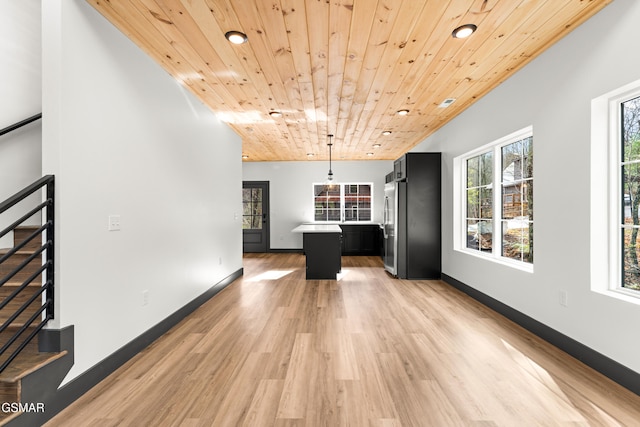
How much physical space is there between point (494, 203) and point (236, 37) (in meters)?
→ 3.34

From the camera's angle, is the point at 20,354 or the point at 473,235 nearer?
the point at 20,354

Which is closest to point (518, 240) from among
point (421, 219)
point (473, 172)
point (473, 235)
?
point (473, 235)

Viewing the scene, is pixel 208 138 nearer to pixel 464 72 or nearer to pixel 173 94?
pixel 173 94

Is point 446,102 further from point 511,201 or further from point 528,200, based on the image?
point 528,200

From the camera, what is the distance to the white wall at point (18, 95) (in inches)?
83.0

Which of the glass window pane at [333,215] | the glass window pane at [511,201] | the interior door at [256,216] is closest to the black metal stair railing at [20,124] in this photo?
the glass window pane at [511,201]

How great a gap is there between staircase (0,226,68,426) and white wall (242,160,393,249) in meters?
6.44

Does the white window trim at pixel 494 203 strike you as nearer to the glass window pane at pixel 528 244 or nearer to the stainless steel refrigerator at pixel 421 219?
the glass window pane at pixel 528 244

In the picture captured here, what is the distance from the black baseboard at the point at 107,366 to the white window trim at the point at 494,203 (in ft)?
11.5

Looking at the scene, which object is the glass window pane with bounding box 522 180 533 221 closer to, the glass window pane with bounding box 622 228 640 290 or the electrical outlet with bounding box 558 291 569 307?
the electrical outlet with bounding box 558 291 569 307

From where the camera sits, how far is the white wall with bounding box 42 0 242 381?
5.94ft

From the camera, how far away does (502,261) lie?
3.56 metres

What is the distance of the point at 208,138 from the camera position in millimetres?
4004

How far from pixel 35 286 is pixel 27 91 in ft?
4.63
